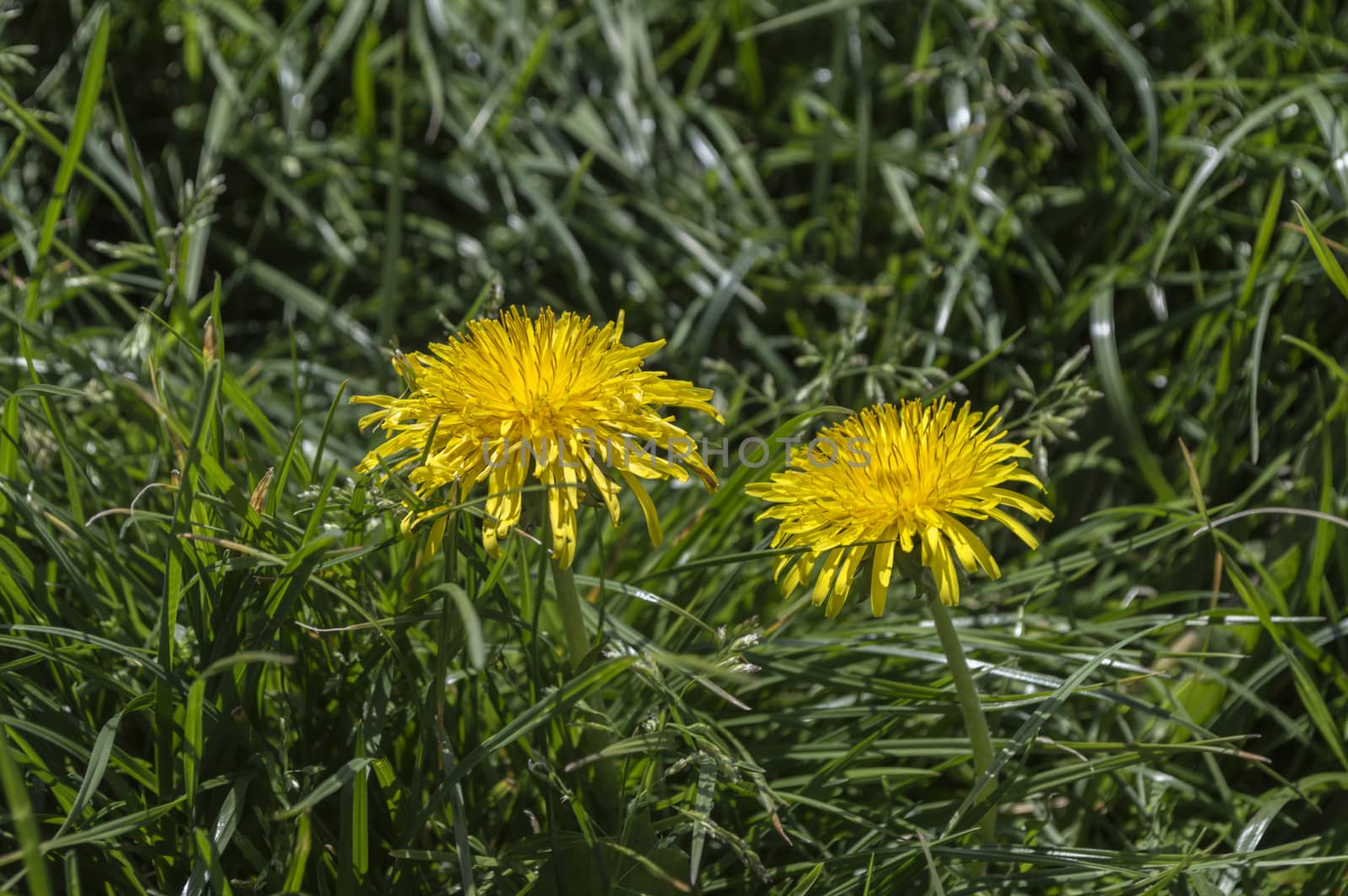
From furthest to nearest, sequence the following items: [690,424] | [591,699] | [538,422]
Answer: [690,424] < [591,699] < [538,422]

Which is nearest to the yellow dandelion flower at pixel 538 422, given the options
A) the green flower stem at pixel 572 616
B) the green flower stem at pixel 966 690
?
the green flower stem at pixel 572 616

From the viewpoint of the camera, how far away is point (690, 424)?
185 centimetres

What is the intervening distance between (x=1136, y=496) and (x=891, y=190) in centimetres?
74

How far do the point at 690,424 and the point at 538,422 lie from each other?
2.67ft

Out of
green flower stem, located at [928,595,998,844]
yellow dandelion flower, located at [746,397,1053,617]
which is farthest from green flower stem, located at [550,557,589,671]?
green flower stem, located at [928,595,998,844]

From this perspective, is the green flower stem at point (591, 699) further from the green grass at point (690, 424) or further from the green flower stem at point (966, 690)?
the green flower stem at point (966, 690)

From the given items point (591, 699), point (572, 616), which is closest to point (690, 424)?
point (591, 699)

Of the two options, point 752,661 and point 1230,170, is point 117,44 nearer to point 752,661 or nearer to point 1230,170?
point 752,661

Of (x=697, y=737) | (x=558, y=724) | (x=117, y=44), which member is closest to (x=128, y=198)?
(x=117, y=44)

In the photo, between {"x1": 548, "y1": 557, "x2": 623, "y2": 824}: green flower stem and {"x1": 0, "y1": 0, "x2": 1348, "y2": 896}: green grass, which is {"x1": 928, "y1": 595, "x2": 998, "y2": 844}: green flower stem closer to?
{"x1": 0, "y1": 0, "x2": 1348, "y2": 896}: green grass

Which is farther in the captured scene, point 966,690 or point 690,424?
point 690,424

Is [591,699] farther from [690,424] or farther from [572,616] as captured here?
[690,424]

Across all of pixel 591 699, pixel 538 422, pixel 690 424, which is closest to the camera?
pixel 538 422

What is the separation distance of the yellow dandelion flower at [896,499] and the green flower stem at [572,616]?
0.20 m
